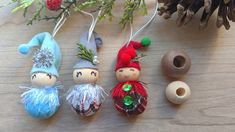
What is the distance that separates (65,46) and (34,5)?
106 millimetres

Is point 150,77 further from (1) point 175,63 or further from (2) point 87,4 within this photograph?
(2) point 87,4

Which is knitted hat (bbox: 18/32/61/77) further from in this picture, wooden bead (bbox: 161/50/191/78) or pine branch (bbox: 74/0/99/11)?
wooden bead (bbox: 161/50/191/78)

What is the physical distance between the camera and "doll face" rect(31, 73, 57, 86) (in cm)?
56

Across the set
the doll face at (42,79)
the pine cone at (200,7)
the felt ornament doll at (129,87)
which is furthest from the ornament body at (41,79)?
the pine cone at (200,7)

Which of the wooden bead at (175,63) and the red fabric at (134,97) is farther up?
the wooden bead at (175,63)

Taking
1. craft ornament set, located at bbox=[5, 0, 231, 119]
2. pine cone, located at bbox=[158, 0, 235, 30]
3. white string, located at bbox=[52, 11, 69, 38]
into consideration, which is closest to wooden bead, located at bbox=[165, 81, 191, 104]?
craft ornament set, located at bbox=[5, 0, 231, 119]

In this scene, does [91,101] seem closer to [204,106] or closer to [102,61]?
[102,61]

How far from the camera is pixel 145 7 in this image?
609mm

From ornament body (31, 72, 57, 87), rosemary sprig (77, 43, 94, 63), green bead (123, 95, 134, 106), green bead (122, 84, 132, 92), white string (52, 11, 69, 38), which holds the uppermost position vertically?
white string (52, 11, 69, 38)

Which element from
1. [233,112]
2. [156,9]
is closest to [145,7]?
[156,9]

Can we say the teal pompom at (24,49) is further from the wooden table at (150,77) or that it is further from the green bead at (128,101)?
the green bead at (128,101)

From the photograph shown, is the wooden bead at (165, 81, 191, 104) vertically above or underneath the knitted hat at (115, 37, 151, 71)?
underneath

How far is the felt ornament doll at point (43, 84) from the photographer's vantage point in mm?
561

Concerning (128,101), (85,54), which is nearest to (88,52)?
(85,54)
